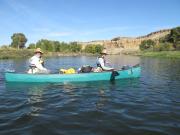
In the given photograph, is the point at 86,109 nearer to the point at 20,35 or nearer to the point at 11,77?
the point at 11,77

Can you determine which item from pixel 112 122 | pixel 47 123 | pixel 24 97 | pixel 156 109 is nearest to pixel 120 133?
pixel 112 122

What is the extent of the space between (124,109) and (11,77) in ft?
34.6

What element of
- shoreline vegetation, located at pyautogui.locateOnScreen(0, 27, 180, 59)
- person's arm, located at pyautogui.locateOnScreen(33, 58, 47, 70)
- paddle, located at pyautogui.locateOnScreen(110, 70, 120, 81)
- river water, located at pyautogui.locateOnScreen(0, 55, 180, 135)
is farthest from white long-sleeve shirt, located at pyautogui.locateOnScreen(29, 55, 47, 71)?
shoreline vegetation, located at pyautogui.locateOnScreen(0, 27, 180, 59)

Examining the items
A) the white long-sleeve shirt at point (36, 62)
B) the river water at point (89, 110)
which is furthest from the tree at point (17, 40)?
the river water at point (89, 110)

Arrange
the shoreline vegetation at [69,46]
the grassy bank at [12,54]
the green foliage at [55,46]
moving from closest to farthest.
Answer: the grassy bank at [12,54]
the shoreline vegetation at [69,46]
the green foliage at [55,46]

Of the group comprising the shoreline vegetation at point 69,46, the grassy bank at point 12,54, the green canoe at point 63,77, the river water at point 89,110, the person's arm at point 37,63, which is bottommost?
the river water at point 89,110

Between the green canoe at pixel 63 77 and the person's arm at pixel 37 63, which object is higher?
the person's arm at pixel 37 63

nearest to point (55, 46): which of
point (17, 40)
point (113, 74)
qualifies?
point (17, 40)

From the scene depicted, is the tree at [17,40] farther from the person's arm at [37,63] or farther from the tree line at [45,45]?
the person's arm at [37,63]

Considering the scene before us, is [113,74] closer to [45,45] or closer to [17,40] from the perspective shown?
[45,45]

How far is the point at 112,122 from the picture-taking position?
31.6 feet

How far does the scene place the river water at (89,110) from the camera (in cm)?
890

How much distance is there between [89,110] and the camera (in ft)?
37.2

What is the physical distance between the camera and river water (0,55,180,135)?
29.2ft
